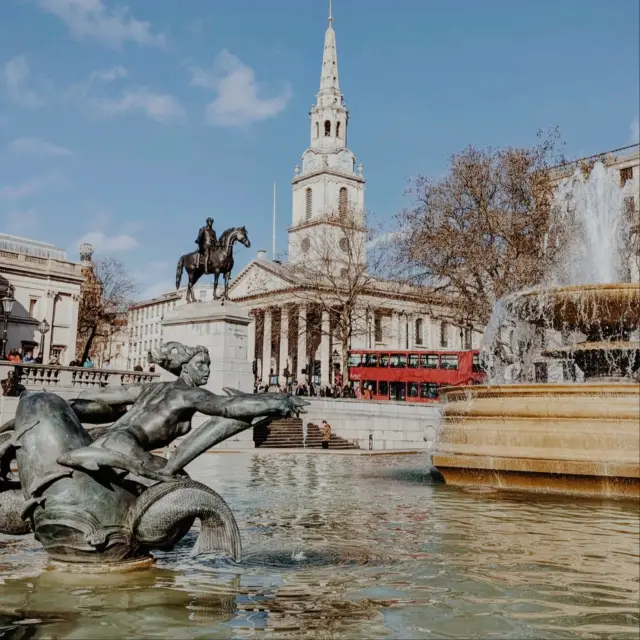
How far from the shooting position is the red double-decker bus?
120 ft

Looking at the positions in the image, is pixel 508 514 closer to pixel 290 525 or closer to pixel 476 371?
pixel 290 525

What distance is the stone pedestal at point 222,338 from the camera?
2430 centimetres

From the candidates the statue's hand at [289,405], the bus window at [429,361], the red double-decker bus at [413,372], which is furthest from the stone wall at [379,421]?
the statue's hand at [289,405]

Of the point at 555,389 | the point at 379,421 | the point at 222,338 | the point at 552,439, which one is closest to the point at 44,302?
the point at 379,421

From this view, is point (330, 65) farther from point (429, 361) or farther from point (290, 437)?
point (290, 437)

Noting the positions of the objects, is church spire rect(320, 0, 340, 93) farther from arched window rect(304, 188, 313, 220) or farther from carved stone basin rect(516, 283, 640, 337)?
carved stone basin rect(516, 283, 640, 337)

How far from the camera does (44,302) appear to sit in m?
57.4

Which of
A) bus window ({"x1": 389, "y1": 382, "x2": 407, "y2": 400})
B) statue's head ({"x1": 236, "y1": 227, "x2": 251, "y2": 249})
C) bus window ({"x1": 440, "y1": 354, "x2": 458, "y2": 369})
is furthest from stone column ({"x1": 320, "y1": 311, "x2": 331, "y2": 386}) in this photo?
statue's head ({"x1": 236, "y1": 227, "x2": 251, "y2": 249})

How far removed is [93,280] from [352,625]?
62.1 metres

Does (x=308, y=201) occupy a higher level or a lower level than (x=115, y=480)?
higher

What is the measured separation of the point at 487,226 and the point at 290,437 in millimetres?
13273

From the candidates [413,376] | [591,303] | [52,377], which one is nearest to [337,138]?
[413,376]

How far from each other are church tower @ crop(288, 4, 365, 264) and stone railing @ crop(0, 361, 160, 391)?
6215 cm

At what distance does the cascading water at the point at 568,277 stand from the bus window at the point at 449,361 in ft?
10.5
